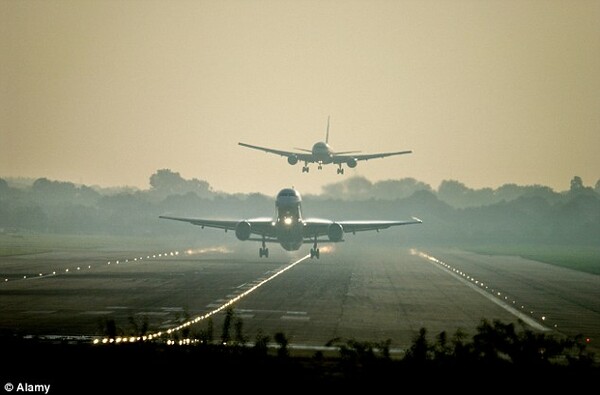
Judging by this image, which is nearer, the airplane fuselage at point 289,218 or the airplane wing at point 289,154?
the airplane fuselage at point 289,218

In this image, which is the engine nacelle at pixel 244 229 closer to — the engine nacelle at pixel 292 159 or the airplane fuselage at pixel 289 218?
the airplane fuselage at pixel 289 218

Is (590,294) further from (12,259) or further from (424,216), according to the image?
(424,216)

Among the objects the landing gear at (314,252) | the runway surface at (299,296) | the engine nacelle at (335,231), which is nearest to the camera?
the runway surface at (299,296)

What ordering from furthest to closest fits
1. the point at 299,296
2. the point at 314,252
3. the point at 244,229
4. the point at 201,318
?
the point at 314,252
the point at 244,229
the point at 299,296
the point at 201,318

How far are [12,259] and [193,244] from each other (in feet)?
156

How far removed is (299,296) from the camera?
52.0 m

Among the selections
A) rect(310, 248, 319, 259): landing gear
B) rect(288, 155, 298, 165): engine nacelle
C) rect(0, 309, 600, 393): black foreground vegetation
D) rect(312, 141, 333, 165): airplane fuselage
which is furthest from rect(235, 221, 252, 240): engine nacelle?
rect(0, 309, 600, 393): black foreground vegetation

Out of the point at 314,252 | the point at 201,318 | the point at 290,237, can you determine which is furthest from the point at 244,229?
the point at 201,318

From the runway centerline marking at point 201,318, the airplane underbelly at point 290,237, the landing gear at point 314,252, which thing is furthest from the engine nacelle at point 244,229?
the landing gear at point 314,252

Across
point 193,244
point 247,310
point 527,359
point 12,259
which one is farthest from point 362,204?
point 527,359

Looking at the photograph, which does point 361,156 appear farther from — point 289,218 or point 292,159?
point 289,218

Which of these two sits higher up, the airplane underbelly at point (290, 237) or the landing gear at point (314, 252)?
the airplane underbelly at point (290, 237)

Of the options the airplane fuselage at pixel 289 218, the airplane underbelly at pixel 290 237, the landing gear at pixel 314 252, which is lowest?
the landing gear at pixel 314 252

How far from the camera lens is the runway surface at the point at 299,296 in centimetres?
3709
